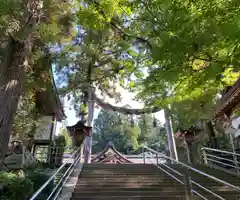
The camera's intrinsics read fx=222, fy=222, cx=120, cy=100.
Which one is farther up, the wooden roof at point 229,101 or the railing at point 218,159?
the wooden roof at point 229,101

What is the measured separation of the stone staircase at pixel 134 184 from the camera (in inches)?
195

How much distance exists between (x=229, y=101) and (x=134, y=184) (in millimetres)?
4234

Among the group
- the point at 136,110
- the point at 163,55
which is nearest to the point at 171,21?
the point at 163,55

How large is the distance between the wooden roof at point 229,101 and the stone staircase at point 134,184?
2342 millimetres

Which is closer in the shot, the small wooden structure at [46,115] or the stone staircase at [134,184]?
the stone staircase at [134,184]

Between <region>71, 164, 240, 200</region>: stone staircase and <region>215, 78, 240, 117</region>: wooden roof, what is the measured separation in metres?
2.34

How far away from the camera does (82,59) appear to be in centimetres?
1150

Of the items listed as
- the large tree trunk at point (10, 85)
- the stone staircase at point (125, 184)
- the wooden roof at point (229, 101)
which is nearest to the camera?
the large tree trunk at point (10, 85)

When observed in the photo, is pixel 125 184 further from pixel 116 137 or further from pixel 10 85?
pixel 116 137

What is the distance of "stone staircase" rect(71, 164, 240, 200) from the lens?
4953 millimetres

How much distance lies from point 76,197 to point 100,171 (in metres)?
1.87

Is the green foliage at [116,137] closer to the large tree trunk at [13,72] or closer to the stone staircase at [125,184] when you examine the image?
the stone staircase at [125,184]

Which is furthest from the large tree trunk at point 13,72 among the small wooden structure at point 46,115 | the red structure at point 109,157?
the red structure at point 109,157

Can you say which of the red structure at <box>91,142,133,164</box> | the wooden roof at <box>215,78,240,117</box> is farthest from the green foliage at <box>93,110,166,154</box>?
the wooden roof at <box>215,78,240,117</box>
